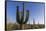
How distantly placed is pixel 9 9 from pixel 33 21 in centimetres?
36

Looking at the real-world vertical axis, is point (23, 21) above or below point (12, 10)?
below

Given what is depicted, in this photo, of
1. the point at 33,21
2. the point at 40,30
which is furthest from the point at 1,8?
the point at 40,30

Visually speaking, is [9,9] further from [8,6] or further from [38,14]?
[38,14]

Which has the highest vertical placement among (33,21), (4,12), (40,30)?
(4,12)

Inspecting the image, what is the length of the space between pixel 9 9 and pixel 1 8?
0.10 metres

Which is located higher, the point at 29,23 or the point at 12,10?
the point at 12,10

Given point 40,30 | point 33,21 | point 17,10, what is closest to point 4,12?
point 17,10

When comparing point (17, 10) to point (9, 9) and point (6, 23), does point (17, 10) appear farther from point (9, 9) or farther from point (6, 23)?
point (6, 23)

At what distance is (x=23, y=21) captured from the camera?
1.12 metres

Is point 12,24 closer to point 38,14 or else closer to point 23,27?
point 23,27

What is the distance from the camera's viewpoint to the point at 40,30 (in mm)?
1134

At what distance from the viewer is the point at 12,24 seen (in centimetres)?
111

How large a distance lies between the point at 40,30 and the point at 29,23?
177mm

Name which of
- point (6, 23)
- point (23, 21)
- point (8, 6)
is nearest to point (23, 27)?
point (23, 21)
